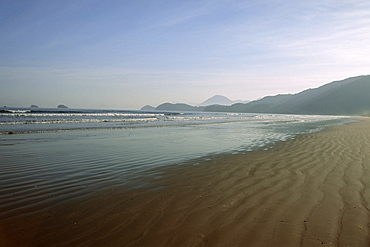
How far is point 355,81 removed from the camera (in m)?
158

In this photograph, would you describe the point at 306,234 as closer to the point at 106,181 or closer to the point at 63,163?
the point at 106,181

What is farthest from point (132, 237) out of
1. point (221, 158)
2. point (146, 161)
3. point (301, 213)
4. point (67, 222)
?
point (221, 158)

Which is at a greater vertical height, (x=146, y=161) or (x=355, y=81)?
(x=355, y=81)

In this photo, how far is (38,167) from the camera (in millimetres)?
6914

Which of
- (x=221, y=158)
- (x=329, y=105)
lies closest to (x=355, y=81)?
(x=329, y=105)

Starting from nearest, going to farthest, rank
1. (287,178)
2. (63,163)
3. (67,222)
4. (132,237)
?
(132,237) → (67,222) → (287,178) → (63,163)

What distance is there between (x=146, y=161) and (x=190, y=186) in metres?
2.98

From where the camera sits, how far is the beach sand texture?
119 inches

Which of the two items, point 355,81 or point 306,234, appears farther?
point 355,81

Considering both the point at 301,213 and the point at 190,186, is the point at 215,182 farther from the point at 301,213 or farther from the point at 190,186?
the point at 301,213

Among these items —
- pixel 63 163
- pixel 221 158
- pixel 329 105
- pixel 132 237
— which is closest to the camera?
pixel 132 237

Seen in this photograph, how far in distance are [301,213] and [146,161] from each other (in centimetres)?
515

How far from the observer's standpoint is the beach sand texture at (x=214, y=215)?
9.90ft

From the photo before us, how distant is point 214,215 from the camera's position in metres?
3.73
